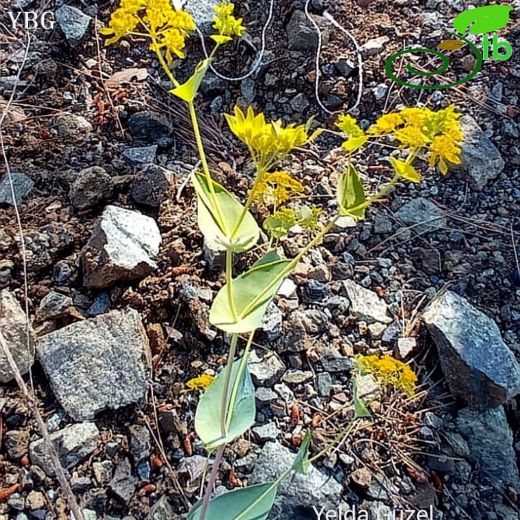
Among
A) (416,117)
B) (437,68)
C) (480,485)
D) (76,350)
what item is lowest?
(480,485)

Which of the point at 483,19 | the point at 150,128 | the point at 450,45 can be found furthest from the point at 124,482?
the point at 483,19

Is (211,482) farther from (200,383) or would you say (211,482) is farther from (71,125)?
(71,125)

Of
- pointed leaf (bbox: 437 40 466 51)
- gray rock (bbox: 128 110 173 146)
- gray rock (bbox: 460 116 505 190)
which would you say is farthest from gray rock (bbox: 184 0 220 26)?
gray rock (bbox: 460 116 505 190)

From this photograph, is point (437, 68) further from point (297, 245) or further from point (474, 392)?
point (474, 392)

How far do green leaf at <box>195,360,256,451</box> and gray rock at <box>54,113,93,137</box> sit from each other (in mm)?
813

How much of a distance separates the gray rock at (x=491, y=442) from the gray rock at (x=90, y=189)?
31.1 inches

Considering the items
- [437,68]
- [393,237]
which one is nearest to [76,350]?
[393,237]

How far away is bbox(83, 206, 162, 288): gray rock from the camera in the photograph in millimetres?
1185

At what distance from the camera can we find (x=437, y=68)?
5.35ft

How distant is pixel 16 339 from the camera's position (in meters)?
1.10

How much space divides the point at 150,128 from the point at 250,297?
2.69 feet

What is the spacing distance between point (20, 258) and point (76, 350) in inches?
9.2

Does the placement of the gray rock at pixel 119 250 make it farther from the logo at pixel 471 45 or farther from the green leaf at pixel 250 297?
the logo at pixel 471 45

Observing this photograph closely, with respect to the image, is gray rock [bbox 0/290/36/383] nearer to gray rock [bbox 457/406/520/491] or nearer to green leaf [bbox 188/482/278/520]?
green leaf [bbox 188/482/278/520]
